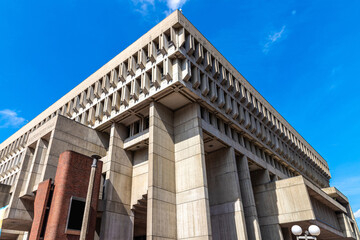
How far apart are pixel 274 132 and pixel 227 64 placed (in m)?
14.8

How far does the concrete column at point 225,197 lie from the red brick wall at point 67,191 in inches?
481

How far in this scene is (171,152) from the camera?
1051 inches

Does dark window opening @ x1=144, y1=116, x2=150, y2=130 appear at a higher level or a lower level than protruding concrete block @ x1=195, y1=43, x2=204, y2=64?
lower

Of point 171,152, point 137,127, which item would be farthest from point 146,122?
point 171,152

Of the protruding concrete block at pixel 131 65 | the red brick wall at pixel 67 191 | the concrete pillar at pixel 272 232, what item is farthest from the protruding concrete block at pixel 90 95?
the concrete pillar at pixel 272 232

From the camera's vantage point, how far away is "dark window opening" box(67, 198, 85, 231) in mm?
21828

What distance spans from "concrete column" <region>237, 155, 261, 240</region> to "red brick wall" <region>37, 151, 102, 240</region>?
15.5 meters

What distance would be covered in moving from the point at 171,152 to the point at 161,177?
3.33 m

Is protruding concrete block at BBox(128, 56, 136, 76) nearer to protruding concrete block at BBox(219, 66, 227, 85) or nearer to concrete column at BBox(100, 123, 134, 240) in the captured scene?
concrete column at BBox(100, 123, 134, 240)

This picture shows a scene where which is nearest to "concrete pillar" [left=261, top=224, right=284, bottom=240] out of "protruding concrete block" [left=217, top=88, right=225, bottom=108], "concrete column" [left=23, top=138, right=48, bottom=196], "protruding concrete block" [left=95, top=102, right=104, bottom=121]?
"protruding concrete block" [left=217, top=88, right=225, bottom=108]

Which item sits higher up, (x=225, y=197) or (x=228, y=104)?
(x=228, y=104)

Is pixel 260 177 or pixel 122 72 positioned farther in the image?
pixel 260 177

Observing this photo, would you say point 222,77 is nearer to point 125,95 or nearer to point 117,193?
point 125,95

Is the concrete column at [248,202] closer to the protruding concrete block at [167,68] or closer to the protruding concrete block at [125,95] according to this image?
the protruding concrete block at [167,68]
